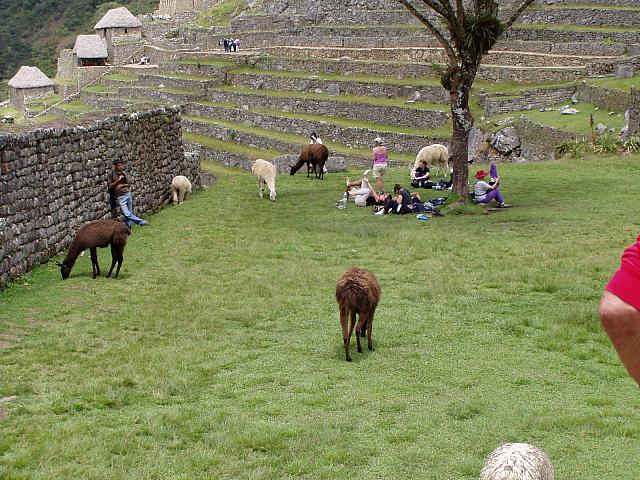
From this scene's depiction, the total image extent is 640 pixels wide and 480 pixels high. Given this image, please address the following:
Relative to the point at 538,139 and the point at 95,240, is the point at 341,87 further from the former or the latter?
the point at 95,240

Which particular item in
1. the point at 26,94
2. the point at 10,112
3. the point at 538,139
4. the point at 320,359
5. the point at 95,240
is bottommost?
the point at 10,112

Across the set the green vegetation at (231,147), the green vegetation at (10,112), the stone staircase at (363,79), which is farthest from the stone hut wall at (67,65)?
the green vegetation at (231,147)

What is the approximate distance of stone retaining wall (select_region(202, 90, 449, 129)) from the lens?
32.4 m

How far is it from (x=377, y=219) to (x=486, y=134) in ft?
40.6

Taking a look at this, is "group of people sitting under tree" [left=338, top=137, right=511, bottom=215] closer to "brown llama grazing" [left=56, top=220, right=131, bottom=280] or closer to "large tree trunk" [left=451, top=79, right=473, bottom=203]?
"large tree trunk" [left=451, top=79, right=473, bottom=203]

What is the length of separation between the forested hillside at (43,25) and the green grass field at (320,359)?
292 feet

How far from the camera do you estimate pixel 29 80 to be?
226 feet

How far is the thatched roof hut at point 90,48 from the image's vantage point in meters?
69.4

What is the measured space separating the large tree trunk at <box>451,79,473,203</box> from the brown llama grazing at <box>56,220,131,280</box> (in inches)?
324

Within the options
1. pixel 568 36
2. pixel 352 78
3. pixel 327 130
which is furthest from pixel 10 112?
pixel 568 36

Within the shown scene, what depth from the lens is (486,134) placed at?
29.5 m

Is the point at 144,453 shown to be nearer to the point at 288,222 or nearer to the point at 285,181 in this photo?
the point at 288,222

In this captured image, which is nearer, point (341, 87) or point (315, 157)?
point (315, 157)

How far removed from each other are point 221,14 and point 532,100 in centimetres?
4171
